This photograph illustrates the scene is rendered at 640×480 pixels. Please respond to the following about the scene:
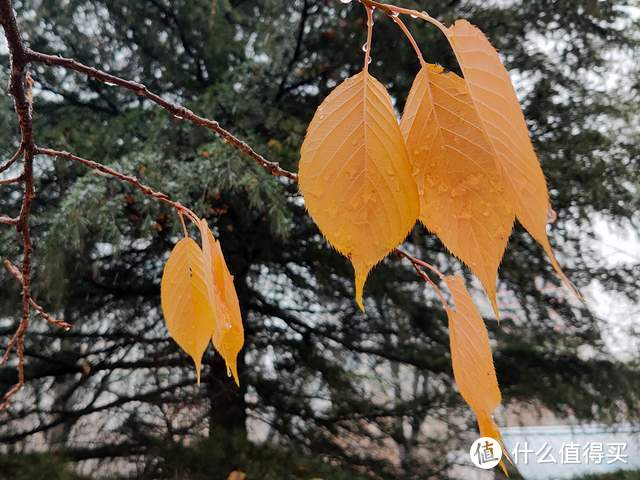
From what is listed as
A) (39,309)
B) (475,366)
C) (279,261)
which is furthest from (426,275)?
(279,261)

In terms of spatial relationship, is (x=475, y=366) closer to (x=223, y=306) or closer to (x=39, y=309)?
(x=223, y=306)

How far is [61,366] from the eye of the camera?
5.43 feet

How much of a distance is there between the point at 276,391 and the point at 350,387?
255 mm

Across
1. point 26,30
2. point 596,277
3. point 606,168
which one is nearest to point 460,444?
point 596,277

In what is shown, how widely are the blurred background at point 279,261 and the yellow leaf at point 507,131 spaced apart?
108 cm

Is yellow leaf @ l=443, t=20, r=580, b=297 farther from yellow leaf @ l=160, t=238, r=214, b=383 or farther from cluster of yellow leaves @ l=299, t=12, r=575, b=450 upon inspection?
yellow leaf @ l=160, t=238, r=214, b=383

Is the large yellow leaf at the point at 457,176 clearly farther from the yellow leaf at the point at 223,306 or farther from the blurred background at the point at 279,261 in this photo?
the blurred background at the point at 279,261

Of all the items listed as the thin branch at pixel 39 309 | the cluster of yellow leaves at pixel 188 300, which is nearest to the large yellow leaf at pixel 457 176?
the cluster of yellow leaves at pixel 188 300

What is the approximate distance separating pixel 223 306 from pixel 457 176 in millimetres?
91

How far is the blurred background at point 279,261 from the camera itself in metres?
1.29

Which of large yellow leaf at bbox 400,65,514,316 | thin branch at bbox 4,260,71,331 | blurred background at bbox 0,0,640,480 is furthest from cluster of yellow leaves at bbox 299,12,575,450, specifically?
blurred background at bbox 0,0,640,480

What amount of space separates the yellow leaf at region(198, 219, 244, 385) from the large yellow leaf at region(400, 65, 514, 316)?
74 millimetres

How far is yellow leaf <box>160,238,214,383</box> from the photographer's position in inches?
8.6

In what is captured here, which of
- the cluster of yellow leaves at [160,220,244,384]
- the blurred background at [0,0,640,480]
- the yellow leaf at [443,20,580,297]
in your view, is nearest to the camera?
the yellow leaf at [443,20,580,297]
